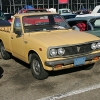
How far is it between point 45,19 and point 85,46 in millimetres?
1666

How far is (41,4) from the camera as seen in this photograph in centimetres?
4250

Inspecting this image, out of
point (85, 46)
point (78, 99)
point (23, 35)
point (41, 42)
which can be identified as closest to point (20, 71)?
point (23, 35)

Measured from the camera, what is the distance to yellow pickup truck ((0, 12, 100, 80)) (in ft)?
17.1

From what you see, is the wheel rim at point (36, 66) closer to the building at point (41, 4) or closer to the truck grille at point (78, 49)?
the truck grille at point (78, 49)

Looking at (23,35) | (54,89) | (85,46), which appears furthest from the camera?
(23,35)

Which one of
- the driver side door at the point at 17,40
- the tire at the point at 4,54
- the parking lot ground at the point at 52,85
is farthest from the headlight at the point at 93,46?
the tire at the point at 4,54

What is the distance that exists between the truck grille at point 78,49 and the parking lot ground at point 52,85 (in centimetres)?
71

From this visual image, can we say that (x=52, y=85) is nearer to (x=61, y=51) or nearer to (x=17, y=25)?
(x=61, y=51)

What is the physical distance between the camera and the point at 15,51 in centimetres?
661

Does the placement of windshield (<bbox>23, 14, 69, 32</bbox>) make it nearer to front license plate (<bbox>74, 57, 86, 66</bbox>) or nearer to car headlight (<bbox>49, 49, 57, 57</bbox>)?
car headlight (<bbox>49, 49, 57, 57</bbox>)

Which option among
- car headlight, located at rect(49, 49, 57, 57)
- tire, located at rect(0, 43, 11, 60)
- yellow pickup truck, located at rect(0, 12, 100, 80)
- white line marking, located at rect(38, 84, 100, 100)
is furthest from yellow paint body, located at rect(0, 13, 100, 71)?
tire, located at rect(0, 43, 11, 60)

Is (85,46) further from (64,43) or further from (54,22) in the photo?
(54,22)

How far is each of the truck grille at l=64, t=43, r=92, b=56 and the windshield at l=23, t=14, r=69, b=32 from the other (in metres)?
1.33

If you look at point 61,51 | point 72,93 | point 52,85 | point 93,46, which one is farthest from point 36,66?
point 93,46
